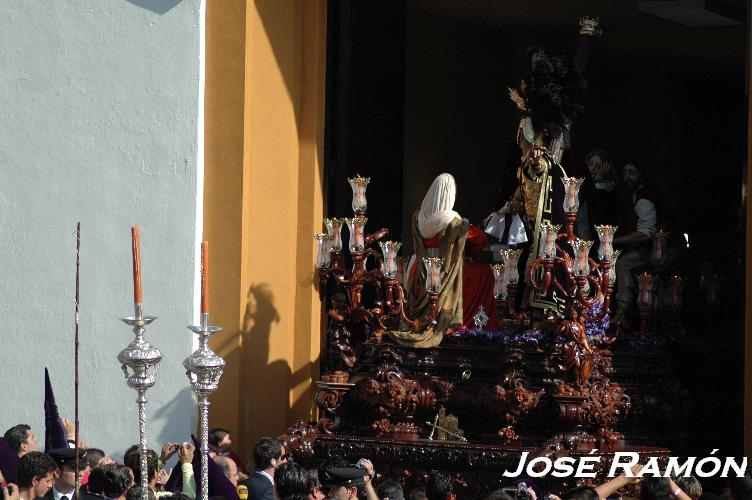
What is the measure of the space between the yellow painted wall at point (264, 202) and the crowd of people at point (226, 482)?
2.13 m

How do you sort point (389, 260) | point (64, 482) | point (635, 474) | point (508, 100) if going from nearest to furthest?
point (64, 482), point (635, 474), point (389, 260), point (508, 100)

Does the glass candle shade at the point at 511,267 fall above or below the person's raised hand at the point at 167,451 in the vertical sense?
above

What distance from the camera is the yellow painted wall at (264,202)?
1426 centimetres

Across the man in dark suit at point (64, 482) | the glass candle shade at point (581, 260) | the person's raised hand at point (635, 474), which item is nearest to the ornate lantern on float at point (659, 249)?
the glass candle shade at point (581, 260)

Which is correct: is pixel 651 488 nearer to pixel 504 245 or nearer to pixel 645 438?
pixel 645 438

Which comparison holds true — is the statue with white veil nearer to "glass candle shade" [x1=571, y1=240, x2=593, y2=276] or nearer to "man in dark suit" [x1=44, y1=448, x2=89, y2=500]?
"glass candle shade" [x1=571, y1=240, x2=593, y2=276]

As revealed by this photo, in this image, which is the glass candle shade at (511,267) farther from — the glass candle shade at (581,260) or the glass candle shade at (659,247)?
the glass candle shade at (659,247)

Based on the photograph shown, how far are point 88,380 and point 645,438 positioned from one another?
4377 mm

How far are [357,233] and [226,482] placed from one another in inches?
156

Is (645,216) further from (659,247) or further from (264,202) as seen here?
(264,202)

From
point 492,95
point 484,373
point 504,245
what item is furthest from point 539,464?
point 492,95

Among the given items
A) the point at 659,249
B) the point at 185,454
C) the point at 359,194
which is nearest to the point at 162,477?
the point at 185,454

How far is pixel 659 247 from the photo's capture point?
48.6ft

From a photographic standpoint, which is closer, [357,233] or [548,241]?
[548,241]
